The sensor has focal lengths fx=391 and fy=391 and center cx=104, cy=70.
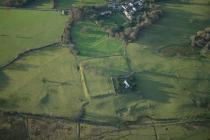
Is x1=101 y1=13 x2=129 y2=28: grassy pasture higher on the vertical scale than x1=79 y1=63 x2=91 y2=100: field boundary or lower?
higher

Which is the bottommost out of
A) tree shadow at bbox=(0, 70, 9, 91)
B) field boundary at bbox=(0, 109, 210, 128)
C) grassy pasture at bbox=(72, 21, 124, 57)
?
field boundary at bbox=(0, 109, 210, 128)

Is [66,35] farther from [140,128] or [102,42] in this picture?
[140,128]

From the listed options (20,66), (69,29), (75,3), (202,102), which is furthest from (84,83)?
(75,3)

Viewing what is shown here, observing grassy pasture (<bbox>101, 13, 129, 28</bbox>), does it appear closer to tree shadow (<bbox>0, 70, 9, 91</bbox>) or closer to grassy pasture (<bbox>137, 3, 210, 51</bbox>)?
grassy pasture (<bbox>137, 3, 210, 51</bbox>)

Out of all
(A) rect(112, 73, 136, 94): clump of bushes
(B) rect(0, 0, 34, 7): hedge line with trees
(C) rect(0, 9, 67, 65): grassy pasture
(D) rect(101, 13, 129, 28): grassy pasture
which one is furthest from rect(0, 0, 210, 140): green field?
(B) rect(0, 0, 34, 7): hedge line with trees

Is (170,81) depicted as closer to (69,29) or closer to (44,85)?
(44,85)

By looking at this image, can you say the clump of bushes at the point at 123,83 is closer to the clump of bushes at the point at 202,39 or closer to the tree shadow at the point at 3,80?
the clump of bushes at the point at 202,39
